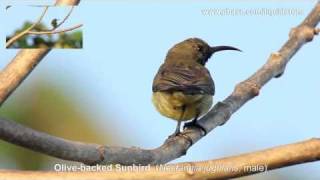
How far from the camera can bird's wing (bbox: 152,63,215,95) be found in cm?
172

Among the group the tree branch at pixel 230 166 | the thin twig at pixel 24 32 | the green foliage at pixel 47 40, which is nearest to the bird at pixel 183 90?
the green foliage at pixel 47 40

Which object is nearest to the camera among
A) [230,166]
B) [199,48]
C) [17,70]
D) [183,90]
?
[230,166]

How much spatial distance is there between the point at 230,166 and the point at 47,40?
607 mm

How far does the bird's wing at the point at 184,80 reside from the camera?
1.72 metres

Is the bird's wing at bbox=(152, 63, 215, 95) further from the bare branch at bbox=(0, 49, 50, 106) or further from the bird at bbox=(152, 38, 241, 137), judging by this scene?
the bare branch at bbox=(0, 49, 50, 106)

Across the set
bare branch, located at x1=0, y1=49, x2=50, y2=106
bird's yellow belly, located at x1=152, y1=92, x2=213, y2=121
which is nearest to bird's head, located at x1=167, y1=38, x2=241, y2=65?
bird's yellow belly, located at x1=152, y1=92, x2=213, y2=121

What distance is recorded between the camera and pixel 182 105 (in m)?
1.69

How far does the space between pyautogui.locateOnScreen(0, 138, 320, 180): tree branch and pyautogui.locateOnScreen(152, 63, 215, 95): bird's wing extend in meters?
0.99

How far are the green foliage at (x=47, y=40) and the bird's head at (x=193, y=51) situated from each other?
1.86 feet

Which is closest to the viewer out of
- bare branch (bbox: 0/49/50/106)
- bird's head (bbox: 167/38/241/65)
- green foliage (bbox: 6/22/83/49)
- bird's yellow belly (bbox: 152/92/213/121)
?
bare branch (bbox: 0/49/50/106)

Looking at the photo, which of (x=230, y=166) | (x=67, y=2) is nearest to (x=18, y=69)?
(x=67, y=2)

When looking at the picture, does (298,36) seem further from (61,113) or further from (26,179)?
(26,179)

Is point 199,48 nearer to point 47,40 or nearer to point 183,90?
point 183,90

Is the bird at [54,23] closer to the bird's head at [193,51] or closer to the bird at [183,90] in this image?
the bird at [183,90]
